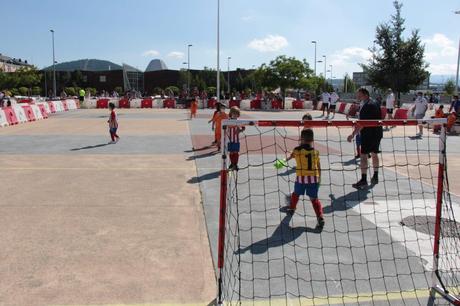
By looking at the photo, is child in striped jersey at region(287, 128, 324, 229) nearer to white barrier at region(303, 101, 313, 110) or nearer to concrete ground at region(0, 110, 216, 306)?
concrete ground at region(0, 110, 216, 306)

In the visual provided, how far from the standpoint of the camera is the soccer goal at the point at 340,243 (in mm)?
4445

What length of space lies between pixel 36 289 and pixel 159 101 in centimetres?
4069

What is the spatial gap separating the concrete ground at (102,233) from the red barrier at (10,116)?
11.5m

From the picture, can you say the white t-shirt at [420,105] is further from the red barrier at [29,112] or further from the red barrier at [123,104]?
the red barrier at [123,104]

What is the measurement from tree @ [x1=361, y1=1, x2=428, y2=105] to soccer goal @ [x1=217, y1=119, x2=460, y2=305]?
3363 centimetres

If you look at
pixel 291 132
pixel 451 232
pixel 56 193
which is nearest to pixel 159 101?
pixel 291 132

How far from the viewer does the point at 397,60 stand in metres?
40.3

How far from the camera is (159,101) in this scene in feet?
145

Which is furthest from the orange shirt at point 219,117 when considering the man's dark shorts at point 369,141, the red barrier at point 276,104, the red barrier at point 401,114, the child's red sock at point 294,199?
the red barrier at point 276,104

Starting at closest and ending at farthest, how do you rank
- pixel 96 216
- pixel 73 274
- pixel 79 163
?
pixel 73 274 → pixel 96 216 → pixel 79 163

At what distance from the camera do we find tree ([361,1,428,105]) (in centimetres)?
3994

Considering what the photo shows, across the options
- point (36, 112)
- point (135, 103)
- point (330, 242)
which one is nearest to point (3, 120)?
point (36, 112)

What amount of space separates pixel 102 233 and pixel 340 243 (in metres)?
3.12

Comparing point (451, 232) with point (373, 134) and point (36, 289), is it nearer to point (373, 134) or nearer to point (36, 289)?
A: point (373, 134)
